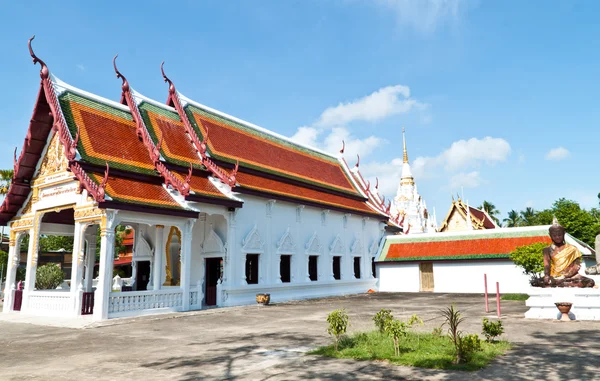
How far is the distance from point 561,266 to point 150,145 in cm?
1429

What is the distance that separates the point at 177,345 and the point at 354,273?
739 inches

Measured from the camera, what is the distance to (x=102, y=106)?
57.3 feet

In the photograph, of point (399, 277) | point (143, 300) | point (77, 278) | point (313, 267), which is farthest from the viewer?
point (399, 277)

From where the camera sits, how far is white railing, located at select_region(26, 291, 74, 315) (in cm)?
1447

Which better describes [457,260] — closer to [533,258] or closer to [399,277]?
[399,277]

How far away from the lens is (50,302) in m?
15.0

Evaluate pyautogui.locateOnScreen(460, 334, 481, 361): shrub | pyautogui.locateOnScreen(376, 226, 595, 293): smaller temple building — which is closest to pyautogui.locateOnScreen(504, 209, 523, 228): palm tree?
pyautogui.locateOnScreen(376, 226, 595, 293): smaller temple building

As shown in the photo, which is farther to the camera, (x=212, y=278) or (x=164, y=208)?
(x=212, y=278)

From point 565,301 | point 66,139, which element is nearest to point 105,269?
point 66,139

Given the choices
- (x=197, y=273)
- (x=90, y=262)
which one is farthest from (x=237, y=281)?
(x=90, y=262)

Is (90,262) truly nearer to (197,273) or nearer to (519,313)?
(197,273)

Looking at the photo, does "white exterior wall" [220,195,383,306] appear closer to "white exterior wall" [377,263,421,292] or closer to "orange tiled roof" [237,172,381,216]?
"orange tiled roof" [237,172,381,216]

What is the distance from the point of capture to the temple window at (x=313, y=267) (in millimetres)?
23281

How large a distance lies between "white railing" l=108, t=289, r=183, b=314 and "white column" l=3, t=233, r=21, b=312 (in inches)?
220
